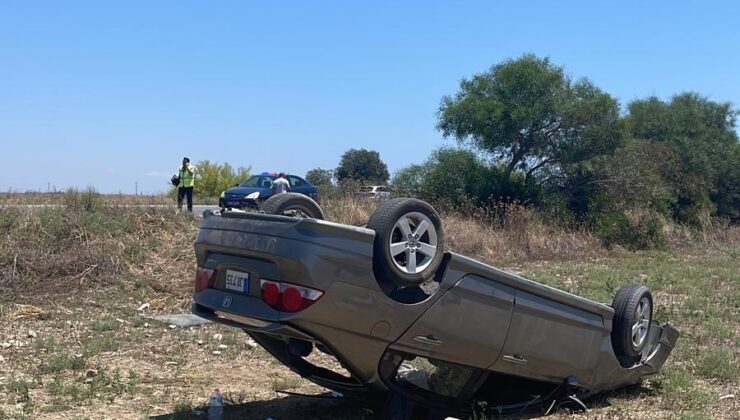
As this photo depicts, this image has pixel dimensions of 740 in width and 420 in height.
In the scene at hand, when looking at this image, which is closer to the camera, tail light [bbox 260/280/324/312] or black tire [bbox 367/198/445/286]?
tail light [bbox 260/280/324/312]

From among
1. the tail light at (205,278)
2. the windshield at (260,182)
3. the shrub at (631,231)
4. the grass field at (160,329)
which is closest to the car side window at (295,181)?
the windshield at (260,182)

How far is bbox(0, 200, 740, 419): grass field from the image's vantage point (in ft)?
21.1

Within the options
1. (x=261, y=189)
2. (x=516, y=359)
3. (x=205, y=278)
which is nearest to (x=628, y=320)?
(x=516, y=359)

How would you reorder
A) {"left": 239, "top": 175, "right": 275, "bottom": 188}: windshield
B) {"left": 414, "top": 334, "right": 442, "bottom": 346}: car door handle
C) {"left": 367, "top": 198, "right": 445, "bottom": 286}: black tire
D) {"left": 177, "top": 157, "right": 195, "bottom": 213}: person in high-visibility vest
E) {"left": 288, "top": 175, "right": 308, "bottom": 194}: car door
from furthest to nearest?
{"left": 239, "top": 175, "right": 275, "bottom": 188}: windshield → {"left": 288, "top": 175, "right": 308, "bottom": 194}: car door → {"left": 177, "top": 157, "right": 195, "bottom": 213}: person in high-visibility vest → {"left": 414, "top": 334, "right": 442, "bottom": 346}: car door handle → {"left": 367, "top": 198, "right": 445, "bottom": 286}: black tire

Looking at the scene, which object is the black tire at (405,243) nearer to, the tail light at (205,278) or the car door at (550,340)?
the car door at (550,340)

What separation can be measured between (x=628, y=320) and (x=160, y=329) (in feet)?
18.2

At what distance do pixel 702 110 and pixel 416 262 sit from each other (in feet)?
115

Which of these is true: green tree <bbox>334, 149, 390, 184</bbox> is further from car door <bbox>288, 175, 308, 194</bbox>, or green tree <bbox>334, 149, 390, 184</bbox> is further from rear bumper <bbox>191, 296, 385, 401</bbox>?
rear bumper <bbox>191, 296, 385, 401</bbox>

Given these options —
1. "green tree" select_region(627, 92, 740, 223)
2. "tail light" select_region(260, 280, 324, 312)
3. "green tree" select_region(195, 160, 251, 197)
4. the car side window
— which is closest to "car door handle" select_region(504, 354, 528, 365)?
"tail light" select_region(260, 280, 324, 312)

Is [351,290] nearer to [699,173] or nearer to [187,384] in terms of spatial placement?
[187,384]

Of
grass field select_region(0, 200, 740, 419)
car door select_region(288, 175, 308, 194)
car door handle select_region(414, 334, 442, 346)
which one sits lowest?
grass field select_region(0, 200, 740, 419)

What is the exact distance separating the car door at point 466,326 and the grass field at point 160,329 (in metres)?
1.26

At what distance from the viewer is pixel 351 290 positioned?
468cm

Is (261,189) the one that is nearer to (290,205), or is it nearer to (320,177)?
(320,177)
